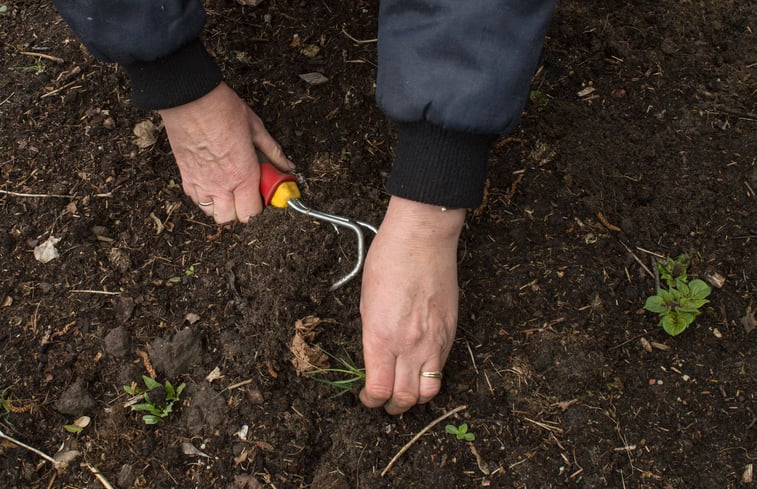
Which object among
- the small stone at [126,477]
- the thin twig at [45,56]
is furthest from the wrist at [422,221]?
the thin twig at [45,56]

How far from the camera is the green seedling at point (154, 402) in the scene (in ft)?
5.85

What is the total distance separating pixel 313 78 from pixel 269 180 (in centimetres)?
46

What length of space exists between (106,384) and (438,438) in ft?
3.00

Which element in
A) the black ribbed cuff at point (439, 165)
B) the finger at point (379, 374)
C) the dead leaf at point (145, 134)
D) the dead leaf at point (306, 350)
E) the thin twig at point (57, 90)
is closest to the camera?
the black ribbed cuff at point (439, 165)

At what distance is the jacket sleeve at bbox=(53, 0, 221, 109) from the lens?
1677 millimetres

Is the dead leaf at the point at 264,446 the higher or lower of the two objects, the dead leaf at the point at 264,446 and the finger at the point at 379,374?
the lower

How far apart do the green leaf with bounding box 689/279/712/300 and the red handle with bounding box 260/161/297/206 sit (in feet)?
3.93

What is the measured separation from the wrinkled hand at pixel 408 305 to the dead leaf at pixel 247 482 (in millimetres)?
346

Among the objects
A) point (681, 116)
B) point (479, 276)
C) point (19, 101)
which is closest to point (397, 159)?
point (479, 276)

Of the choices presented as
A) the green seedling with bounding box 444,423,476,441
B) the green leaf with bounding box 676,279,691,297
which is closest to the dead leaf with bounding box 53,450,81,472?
the green seedling with bounding box 444,423,476,441

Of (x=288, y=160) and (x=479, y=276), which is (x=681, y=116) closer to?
(x=479, y=276)

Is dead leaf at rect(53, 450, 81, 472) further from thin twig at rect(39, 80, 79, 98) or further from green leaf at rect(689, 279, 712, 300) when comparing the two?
green leaf at rect(689, 279, 712, 300)

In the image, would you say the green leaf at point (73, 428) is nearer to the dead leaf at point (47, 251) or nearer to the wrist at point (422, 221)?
the dead leaf at point (47, 251)

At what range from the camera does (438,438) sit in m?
1.78
